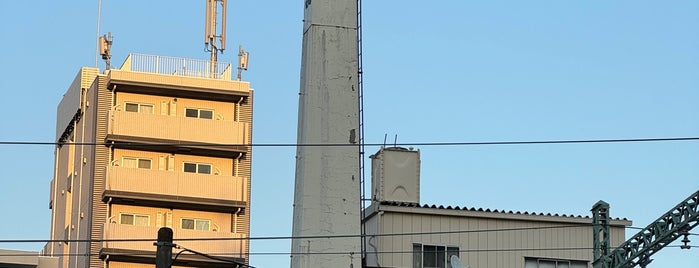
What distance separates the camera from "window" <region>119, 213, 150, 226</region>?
75500 millimetres

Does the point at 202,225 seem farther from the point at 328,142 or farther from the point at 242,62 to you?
the point at 328,142

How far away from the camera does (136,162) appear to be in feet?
253

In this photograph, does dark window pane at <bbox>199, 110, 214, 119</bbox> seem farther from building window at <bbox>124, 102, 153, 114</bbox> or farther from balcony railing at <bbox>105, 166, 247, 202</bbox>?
balcony railing at <bbox>105, 166, 247, 202</bbox>

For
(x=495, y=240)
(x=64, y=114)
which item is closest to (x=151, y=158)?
(x=64, y=114)

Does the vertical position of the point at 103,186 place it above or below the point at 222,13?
below

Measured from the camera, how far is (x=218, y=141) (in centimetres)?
7812

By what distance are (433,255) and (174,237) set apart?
31099 millimetres

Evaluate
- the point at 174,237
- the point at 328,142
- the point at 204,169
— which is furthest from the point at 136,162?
the point at 328,142

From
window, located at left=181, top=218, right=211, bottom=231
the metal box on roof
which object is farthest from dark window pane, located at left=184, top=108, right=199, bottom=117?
the metal box on roof

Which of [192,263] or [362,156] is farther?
[192,263]

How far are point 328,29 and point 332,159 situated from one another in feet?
11.1

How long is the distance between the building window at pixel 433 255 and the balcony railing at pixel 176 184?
114 feet

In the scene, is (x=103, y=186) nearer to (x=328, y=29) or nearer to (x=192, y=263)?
(x=192, y=263)

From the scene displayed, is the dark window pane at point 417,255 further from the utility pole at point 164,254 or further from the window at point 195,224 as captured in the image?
the window at point 195,224
